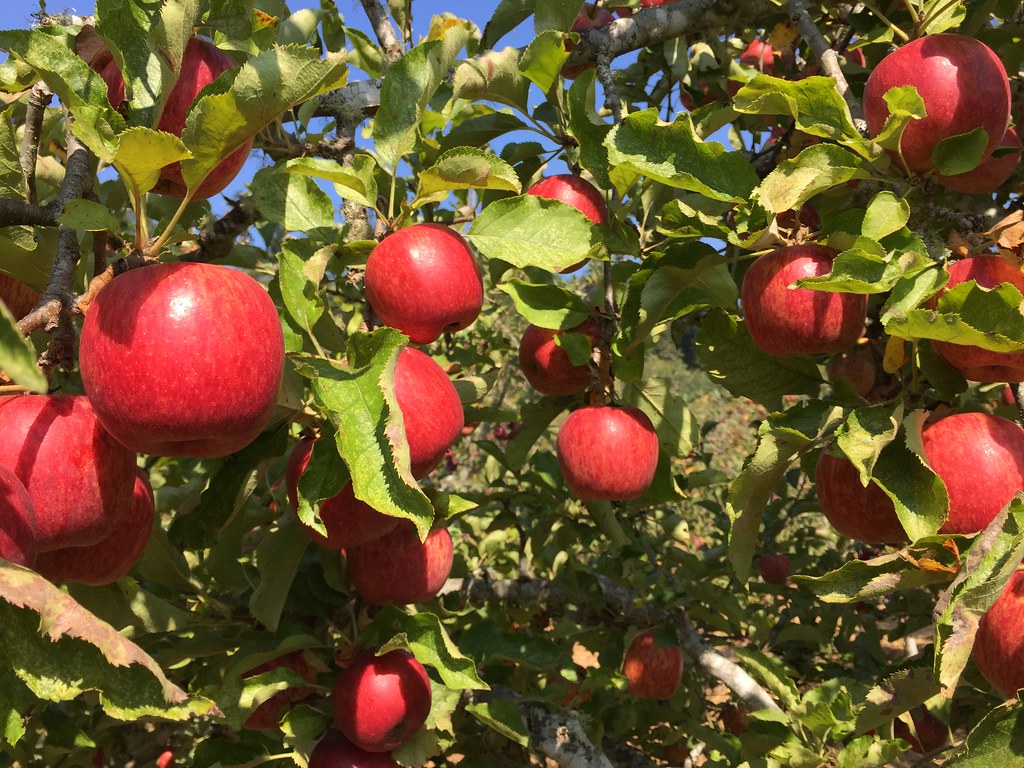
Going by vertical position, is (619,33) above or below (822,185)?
above

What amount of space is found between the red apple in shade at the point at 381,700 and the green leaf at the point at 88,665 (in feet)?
2.57

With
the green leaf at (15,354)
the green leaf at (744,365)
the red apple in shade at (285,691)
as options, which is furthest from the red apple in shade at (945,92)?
the red apple in shade at (285,691)

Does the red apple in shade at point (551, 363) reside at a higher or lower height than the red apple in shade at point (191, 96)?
lower

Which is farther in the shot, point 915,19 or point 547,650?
point 547,650

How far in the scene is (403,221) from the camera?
5.00 ft

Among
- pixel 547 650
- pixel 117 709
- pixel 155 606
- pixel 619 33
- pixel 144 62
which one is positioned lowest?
pixel 547 650

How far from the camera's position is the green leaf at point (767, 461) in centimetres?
A: 121

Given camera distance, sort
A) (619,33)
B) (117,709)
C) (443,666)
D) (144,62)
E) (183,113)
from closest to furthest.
A: 1. (117,709)
2. (144,62)
3. (183,113)
4. (443,666)
5. (619,33)

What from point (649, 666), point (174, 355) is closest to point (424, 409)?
point (174, 355)

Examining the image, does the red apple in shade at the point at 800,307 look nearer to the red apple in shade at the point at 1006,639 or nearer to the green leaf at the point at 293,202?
the red apple in shade at the point at 1006,639

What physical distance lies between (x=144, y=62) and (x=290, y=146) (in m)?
0.73

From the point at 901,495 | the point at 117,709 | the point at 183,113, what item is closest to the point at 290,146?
the point at 183,113

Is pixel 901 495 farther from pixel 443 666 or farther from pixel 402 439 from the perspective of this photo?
pixel 443 666

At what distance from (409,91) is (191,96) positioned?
38cm
